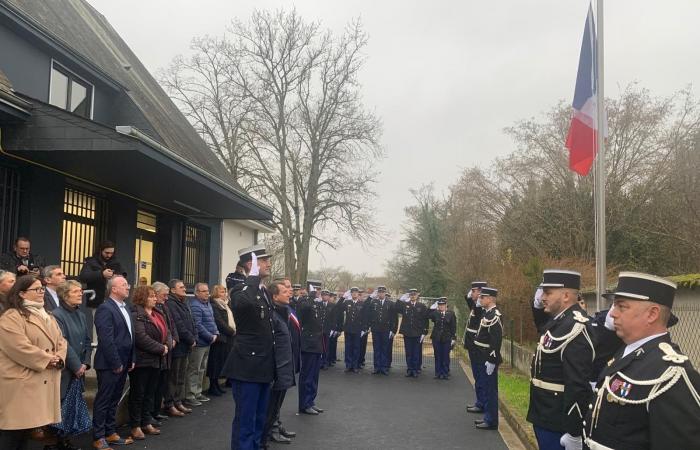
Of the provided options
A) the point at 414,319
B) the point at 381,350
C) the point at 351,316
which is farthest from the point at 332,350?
the point at 414,319

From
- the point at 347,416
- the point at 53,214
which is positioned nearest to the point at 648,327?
the point at 347,416

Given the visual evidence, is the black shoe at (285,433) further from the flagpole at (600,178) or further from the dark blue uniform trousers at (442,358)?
the dark blue uniform trousers at (442,358)

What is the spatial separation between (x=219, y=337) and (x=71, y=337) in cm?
431

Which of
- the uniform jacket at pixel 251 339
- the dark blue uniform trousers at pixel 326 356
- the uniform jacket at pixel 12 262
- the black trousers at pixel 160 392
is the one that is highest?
the uniform jacket at pixel 12 262

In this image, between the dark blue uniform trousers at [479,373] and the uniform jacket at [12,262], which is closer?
the uniform jacket at [12,262]

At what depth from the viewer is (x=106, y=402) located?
6.99 meters

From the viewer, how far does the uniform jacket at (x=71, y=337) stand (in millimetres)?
6602

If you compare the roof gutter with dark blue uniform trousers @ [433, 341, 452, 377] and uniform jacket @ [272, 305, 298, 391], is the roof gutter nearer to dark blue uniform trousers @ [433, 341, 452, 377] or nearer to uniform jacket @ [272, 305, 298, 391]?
uniform jacket @ [272, 305, 298, 391]

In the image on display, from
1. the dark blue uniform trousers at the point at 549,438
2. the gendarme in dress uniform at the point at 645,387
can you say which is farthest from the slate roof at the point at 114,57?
the gendarme in dress uniform at the point at 645,387

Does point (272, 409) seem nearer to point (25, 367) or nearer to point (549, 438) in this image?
point (25, 367)

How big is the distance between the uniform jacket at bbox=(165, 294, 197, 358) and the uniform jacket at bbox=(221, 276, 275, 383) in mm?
2670

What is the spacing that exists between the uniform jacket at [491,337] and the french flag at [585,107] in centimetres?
256

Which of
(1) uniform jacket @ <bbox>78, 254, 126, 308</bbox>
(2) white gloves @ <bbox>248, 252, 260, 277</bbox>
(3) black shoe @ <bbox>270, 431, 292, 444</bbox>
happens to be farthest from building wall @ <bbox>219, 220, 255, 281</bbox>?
(2) white gloves @ <bbox>248, 252, 260, 277</bbox>

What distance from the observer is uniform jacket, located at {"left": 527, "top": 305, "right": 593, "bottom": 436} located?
14.6ft
